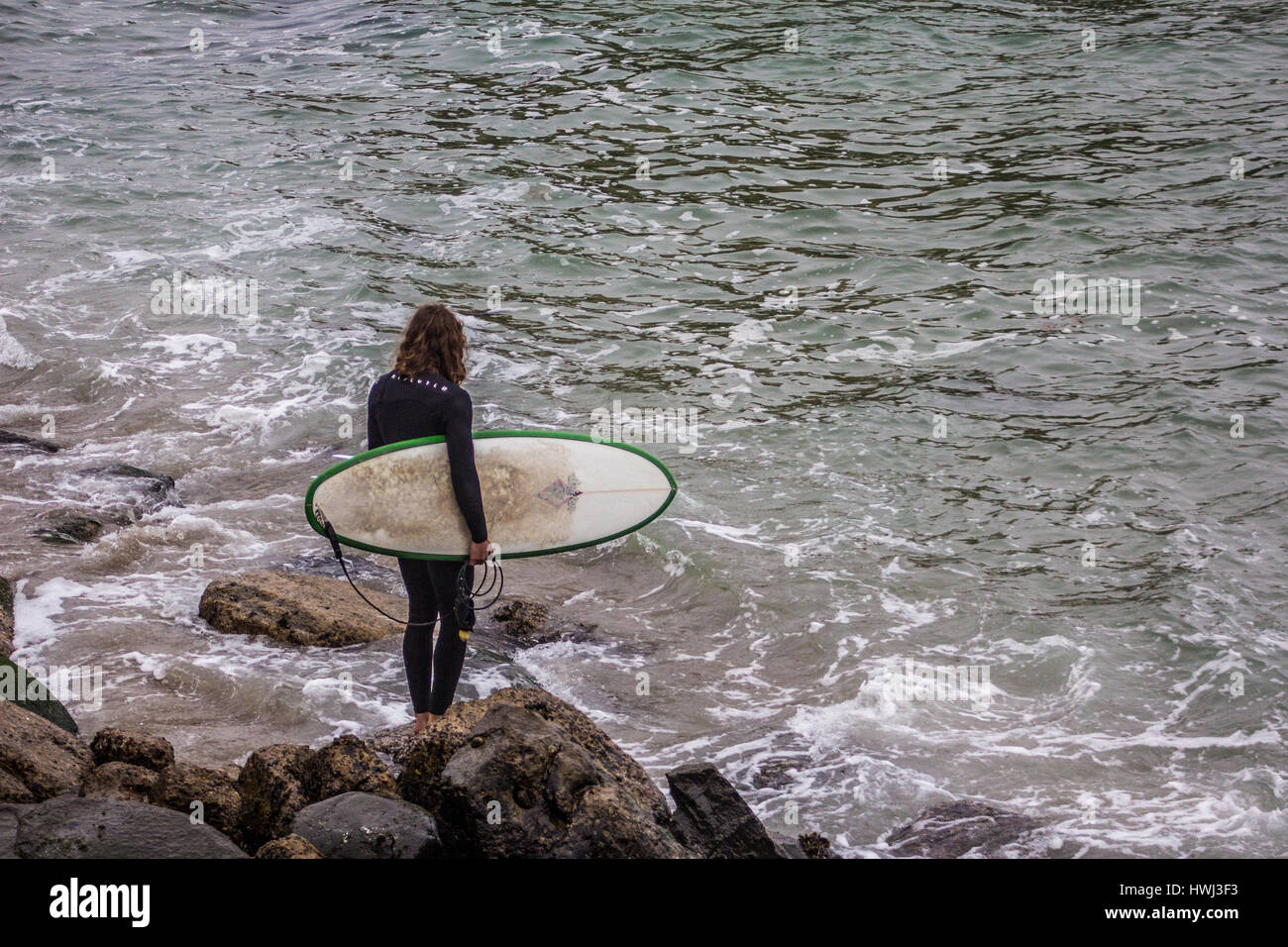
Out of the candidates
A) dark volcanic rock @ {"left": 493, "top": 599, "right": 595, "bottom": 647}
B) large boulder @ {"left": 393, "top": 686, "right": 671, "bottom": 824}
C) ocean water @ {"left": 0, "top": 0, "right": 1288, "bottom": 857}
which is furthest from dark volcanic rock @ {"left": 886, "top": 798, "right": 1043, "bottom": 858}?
dark volcanic rock @ {"left": 493, "top": 599, "right": 595, "bottom": 647}

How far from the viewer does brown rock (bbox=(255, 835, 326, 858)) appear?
358 centimetres

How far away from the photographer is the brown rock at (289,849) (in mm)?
3582

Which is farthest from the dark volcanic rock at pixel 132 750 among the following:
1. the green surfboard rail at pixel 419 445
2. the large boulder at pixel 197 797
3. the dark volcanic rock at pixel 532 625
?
the dark volcanic rock at pixel 532 625

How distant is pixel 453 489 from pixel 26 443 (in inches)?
205

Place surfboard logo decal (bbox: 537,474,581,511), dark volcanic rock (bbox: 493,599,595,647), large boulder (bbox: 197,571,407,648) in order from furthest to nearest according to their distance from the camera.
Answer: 1. dark volcanic rock (bbox: 493,599,595,647)
2. large boulder (bbox: 197,571,407,648)
3. surfboard logo decal (bbox: 537,474,581,511)

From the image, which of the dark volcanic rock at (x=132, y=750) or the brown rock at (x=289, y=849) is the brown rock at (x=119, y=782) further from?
the brown rock at (x=289, y=849)

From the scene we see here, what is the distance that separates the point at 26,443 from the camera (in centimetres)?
848

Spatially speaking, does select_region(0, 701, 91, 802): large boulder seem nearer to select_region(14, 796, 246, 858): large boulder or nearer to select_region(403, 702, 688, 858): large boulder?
select_region(14, 796, 246, 858): large boulder

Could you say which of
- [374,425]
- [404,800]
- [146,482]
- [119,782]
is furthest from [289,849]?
[146,482]

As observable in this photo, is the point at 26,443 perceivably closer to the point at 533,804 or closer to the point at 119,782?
the point at 119,782

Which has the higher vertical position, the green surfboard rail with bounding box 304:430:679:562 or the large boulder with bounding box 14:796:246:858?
the green surfboard rail with bounding box 304:430:679:562

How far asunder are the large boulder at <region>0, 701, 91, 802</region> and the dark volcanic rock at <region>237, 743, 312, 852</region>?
607 millimetres

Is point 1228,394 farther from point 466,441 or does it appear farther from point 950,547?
point 466,441

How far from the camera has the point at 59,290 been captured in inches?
456
